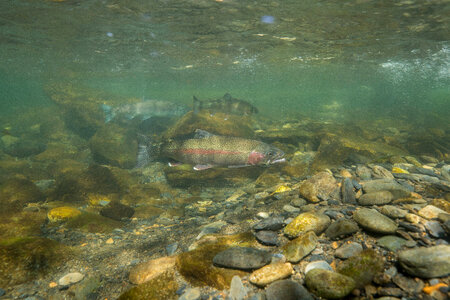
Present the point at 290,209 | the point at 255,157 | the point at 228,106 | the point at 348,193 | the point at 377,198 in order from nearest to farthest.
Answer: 1. the point at 377,198
2. the point at 348,193
3. the point at 290,209
4. the point at 255,157
5. the point at 228,106

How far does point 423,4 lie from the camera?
10664 mm

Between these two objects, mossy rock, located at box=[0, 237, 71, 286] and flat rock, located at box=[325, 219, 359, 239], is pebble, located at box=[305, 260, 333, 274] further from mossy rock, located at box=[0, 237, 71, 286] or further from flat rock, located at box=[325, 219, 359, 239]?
mossy rock, located at box=[0, 237, 71, 286]

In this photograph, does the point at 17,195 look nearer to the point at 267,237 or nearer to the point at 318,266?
the point at 267,237

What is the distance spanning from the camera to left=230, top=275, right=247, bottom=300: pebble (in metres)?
2.20

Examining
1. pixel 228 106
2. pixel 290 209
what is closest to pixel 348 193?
pixel 290 209

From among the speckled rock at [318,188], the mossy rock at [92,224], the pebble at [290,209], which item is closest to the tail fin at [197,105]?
the mossy rock at [92,224]

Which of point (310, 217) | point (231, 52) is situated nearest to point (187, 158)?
point (310, 217)

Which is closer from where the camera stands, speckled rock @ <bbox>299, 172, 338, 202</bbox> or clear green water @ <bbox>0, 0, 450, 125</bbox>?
speckled rock @ <bbox>299, 172, 338, 202</bbox>

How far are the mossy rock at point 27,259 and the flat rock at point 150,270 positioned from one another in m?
1.50

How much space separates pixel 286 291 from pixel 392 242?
1.37 metres

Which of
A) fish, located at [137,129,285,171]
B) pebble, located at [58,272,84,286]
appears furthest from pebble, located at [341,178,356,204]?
pebble, located at [58,272,84,286]

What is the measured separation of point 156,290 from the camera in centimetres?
249

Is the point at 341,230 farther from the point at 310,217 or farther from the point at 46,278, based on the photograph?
the point at 46,278

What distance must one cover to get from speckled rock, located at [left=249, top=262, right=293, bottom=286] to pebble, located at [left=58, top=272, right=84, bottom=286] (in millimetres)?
2653
